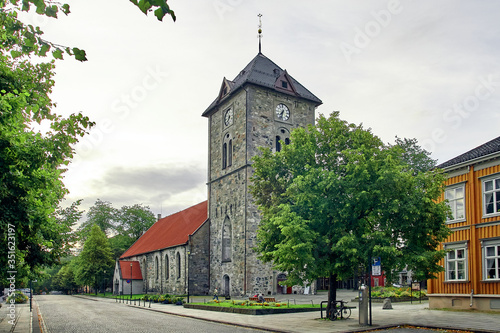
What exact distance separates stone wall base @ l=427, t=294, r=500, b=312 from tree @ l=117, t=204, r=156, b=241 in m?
66.9

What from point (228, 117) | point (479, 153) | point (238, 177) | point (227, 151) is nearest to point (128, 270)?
point (227, 151)

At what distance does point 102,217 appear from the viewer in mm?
85250

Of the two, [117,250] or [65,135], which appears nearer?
[65,135]

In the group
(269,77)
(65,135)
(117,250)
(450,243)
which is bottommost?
(117,250)

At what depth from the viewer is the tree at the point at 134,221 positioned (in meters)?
85.5

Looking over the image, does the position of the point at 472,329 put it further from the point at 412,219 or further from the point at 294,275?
the point at 294,275

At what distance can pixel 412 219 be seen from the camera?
1936 cm

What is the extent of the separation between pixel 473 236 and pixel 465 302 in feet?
11.2

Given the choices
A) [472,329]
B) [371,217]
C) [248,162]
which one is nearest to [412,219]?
[371,217]

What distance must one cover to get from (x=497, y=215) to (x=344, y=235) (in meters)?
8.22

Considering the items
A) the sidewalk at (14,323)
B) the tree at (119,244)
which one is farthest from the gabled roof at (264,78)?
the tree at (119,244)

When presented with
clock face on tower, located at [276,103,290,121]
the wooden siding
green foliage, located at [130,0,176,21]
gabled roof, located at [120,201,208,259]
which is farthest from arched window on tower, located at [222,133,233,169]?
green foliage, located at [130,0,176,21]

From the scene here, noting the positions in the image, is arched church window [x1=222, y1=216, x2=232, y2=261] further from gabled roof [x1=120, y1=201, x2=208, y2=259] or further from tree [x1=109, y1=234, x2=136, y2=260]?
tree [x1=109, y1=234, x2=136, y2=260]

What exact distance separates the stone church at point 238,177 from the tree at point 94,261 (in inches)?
885
